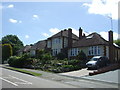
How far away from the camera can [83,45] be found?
40281mm

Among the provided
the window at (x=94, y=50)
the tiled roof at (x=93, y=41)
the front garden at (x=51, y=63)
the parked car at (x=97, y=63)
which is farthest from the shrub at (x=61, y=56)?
the parked car at (x=97, y=63)

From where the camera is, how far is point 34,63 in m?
36.8

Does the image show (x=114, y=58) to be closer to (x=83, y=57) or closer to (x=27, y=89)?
(x=83, y=57)

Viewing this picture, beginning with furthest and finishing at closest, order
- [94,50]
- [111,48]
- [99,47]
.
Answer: [94,50] → [111,48] → [99,47]

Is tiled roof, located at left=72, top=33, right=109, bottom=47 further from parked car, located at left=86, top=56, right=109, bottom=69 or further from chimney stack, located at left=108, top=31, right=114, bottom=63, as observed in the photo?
parked car, located at left=86, top=56, right=109, bottom=69

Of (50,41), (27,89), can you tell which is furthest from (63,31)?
(27,89)

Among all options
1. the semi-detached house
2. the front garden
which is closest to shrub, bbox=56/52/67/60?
→ the semi-detached house

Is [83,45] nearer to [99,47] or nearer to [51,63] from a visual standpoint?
[99,47]

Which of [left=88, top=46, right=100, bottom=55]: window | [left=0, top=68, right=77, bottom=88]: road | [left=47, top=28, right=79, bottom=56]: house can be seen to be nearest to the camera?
[left=0, top=68, right=77, bottom=88]: road

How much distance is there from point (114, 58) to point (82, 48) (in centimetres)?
694

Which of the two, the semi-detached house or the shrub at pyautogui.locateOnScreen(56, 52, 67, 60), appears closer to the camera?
the semi-detached house

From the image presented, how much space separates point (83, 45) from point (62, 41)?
22.5 feet

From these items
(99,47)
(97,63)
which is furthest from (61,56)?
(97,63)

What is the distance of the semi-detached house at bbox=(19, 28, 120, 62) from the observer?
37.2m
